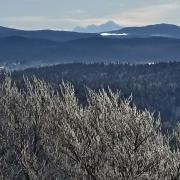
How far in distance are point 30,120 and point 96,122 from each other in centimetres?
1088

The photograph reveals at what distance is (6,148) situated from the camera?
36.4m

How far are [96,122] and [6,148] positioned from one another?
41.1 ft

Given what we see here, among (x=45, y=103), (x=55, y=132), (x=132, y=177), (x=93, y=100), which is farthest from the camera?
(x=45, y=103)

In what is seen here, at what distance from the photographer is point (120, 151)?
2369cm

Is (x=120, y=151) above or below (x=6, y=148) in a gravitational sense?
above

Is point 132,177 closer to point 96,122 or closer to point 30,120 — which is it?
point 96,122

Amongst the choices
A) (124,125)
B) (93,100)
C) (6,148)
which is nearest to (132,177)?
(124,125)

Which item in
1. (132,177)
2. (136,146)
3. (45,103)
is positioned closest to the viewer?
(132,177)

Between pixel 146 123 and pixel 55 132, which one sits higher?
pixel 146 123

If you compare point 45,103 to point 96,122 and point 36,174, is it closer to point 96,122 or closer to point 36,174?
point 36,174

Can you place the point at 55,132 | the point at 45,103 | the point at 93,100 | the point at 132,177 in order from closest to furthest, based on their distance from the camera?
the point at 132,177 < the point at 93,100 < the point at 55,132 < the point at 45,103

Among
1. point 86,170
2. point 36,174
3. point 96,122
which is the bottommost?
point 36,174

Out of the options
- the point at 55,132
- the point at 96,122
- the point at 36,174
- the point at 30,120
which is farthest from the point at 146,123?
the point at 30,120

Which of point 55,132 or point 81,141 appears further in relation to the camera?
point 55,132
